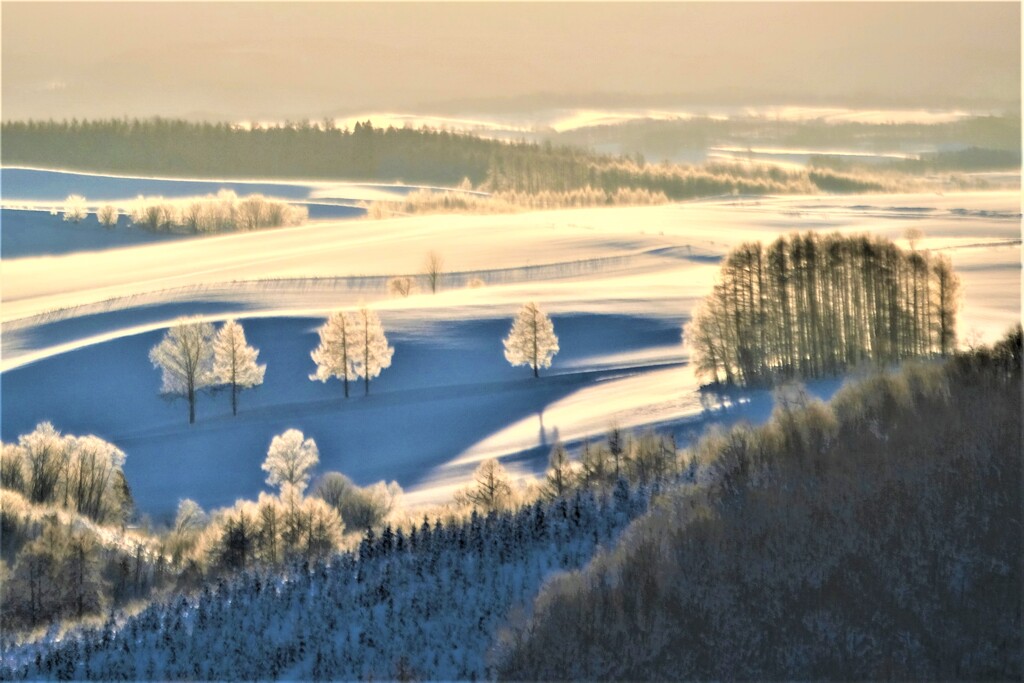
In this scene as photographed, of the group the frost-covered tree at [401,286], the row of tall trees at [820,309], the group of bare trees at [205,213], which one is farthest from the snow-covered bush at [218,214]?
the row of tall trees at [820,309]

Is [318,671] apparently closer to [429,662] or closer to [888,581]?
[429,662]

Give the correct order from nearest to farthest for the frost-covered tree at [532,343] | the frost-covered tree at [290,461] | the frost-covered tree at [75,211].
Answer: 1. the frost-covered tree at [290,461]
2. the frost-covered tree at [532,343]
3. the frost-covered tree at [75,211]

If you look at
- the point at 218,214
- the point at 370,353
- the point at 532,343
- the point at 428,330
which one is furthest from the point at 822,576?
the point at 218,214

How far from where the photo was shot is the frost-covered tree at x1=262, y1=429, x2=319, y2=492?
6819cm

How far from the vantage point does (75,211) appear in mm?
188875

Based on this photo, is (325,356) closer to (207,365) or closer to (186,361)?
(207,365)

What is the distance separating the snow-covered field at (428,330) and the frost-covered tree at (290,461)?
7.48 ft

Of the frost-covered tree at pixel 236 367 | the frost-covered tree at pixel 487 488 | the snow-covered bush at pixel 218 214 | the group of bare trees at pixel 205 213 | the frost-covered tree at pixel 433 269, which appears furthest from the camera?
the group of bare trees at pixel 205 213

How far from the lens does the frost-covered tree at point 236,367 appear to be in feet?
289

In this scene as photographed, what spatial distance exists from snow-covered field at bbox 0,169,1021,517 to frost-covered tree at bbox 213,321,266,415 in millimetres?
1036

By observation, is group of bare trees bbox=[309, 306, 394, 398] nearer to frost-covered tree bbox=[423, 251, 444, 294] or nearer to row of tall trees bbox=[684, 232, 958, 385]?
row of tall trees bbox=[684, 232, 958, 385]

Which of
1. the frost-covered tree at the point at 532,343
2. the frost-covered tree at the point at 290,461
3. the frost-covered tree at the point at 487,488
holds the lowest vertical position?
the frost-covered tree at the point at 290,461

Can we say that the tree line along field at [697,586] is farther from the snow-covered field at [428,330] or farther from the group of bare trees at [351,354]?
the group of bare trees at [351,354]

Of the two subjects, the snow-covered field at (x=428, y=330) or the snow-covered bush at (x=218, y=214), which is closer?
the snow-covered field at (x=428, y=330)
